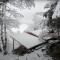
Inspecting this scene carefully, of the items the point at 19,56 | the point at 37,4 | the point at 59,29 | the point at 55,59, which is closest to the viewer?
the point at 55,59

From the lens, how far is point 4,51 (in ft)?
17.8

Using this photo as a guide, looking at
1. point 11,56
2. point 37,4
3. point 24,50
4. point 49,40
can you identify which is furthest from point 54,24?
point 37,4

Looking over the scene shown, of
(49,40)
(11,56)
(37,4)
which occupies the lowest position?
Result: (11,56)

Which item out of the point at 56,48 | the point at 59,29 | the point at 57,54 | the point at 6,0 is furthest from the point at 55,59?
the point at 6,0

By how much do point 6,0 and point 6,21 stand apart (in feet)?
3.28

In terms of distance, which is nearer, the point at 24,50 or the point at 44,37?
the point at 24,50

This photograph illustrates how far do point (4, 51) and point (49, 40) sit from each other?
2368 millimetres

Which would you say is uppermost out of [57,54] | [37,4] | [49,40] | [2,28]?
[37,4]

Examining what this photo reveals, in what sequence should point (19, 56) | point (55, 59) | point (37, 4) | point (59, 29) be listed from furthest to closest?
point (37, 4)
point (59, 29)
point (19, 56)
point (55, 59)

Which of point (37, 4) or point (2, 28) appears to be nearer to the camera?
point (2, 28)

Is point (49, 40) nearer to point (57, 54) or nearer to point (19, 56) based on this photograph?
point (57, 54)

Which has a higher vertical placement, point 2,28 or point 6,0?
point 6,0

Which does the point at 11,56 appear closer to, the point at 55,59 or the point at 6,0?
the point at 55,59

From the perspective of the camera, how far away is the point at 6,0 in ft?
16.5
